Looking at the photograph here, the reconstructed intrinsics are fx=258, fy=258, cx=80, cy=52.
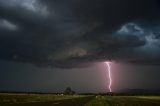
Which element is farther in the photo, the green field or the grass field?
the grass field

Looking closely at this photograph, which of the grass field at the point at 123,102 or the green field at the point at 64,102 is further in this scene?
the grass field at the point at 123,102

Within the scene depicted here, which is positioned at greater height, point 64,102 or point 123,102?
point 123,102

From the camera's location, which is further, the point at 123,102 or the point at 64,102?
the point at 123,102
